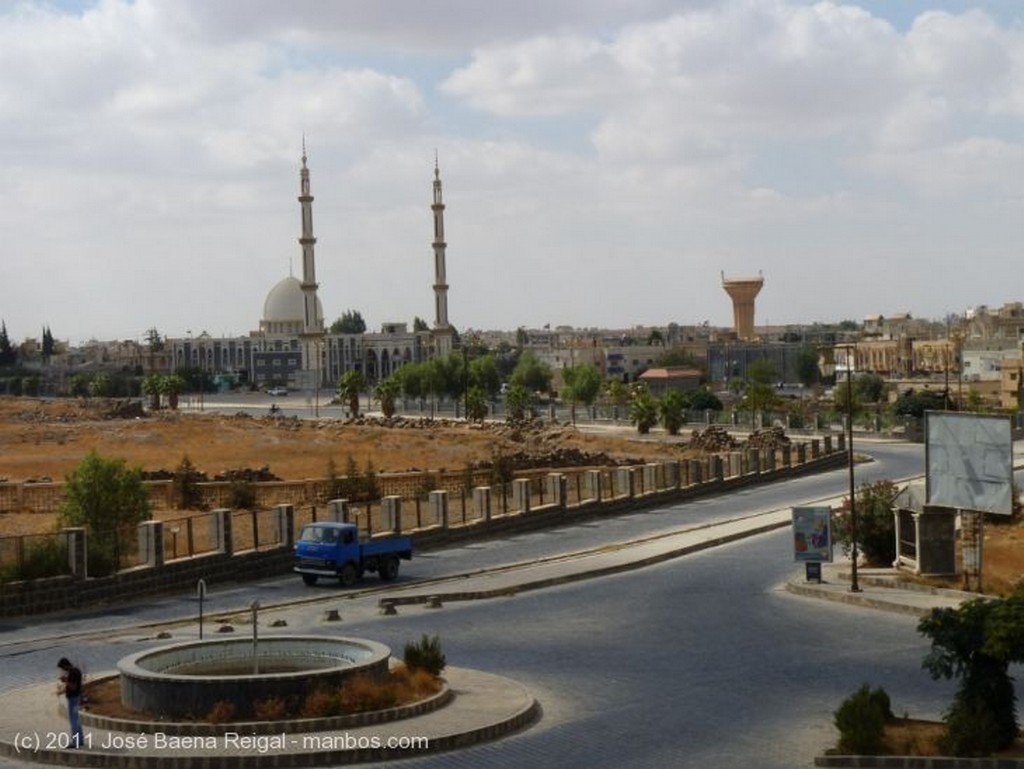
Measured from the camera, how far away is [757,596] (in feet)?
86.2

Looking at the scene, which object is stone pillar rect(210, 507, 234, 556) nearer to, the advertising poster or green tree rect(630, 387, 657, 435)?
the advertising poster

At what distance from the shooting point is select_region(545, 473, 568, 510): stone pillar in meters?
38.5

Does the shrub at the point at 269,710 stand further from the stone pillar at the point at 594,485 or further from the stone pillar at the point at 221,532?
the stone pillar at the point at 594,485

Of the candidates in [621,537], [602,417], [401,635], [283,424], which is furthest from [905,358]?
[401,635]

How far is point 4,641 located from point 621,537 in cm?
1664

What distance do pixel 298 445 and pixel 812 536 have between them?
142 feet

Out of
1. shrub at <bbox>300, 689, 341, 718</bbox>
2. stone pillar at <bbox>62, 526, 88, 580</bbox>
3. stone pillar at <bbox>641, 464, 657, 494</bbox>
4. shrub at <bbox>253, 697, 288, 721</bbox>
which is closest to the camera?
shrub at <bbox>253, 697, 288, 721</bbox>

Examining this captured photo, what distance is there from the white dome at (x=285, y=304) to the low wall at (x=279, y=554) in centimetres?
12021

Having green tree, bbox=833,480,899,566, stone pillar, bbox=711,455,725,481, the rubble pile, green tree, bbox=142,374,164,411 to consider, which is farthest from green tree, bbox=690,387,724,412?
green tree, bbox=833,480,899,566

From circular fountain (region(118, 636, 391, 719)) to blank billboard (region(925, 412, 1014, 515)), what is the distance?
38.7 feet

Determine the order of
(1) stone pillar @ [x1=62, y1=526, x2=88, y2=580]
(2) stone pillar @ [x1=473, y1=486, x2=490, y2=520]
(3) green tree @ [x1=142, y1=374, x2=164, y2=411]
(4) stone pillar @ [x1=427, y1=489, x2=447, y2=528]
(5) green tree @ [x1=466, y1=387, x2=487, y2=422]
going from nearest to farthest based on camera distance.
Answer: (1) stone pillar @ [x1=62, y1=526, x2=88, y2=580] < (4) stone pillar @ [x1=427, y1=489, x2=447, y2=528] < (2) stone pillar @ [x1=473, y1=486, x2=490, y2=520] < (5) green tree @ [x1=466, y1=387, x2=487, y2=422] < (3) green tree @ [x1=142, y1=374, x2=164, y2=411]

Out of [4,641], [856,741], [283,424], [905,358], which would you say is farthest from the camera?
[905,358]

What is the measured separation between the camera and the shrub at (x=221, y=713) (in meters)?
15.8

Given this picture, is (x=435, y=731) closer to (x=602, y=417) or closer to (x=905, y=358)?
(x=602, y=417)
